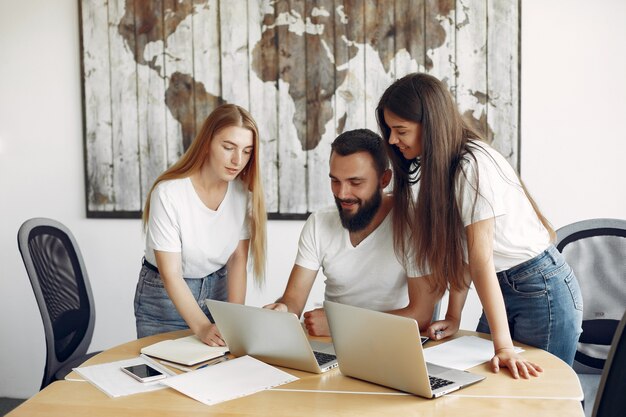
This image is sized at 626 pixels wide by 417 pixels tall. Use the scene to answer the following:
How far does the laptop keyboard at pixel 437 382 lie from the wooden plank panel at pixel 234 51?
1.91 m

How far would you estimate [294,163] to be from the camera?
3.23 meters

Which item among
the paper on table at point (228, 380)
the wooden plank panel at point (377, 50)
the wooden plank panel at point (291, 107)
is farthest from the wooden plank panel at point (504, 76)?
the paper on table at point (228, 380)

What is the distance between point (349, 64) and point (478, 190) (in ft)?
4.87

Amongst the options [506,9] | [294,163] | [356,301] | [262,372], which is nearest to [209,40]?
[294,163]

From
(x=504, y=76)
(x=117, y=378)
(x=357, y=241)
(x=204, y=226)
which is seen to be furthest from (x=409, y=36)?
(x=117, y=378)

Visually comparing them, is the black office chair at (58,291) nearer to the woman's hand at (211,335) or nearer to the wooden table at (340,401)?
the woman's hand at (211,335)

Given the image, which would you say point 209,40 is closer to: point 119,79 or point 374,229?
point 119,79

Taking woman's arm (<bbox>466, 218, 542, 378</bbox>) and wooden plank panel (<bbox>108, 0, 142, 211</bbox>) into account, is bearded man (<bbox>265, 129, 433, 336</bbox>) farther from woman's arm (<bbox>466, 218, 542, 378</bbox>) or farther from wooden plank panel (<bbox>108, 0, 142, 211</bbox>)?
wooden plank panel (<bbox>108, 0, 142, 211</bbox>)

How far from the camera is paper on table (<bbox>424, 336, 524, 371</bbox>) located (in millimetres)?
1792

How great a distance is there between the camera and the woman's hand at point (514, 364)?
5.51 feet

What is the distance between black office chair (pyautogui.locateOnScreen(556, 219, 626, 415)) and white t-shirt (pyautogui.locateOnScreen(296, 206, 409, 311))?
2.03 ft

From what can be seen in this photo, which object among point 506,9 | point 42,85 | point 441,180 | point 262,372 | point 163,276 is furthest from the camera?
point 42,85

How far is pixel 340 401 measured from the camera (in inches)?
61.5

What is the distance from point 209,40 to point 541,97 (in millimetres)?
1490
